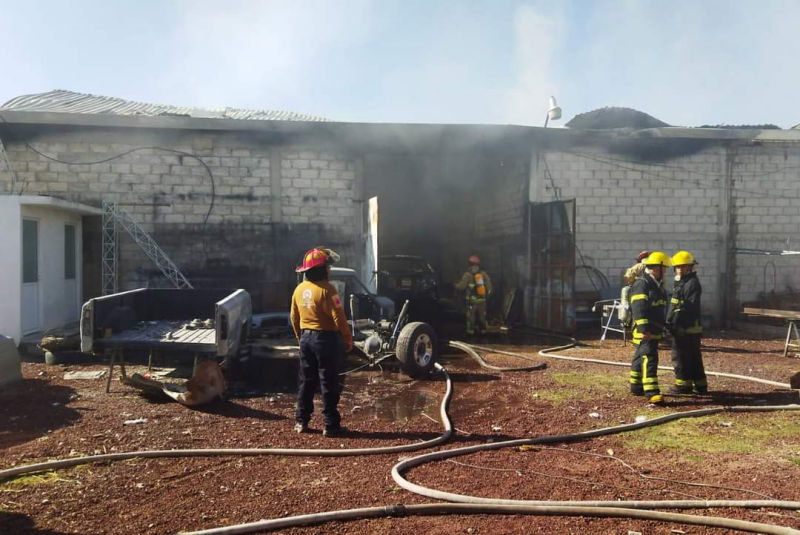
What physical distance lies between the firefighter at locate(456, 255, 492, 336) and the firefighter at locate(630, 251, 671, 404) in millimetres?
5871

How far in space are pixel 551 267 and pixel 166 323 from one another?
8.21m

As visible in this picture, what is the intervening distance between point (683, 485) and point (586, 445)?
1.07 metres

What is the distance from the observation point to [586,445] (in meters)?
5.17

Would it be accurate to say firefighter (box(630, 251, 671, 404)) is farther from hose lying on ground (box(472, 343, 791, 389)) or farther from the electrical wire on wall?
the electrical wire on wall

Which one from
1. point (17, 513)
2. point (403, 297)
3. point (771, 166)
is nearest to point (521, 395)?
point (17, 513)

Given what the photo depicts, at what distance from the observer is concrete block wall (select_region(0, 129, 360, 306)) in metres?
12.6

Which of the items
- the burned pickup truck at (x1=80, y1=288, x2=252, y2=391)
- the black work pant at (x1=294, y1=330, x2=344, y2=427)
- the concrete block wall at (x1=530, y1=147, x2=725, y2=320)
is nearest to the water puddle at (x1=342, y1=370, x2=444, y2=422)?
the black work pant at (x1=294, y1=330, x2=344, y2=427)

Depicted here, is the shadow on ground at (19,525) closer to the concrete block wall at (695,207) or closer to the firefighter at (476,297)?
the firefighter at (476,297)

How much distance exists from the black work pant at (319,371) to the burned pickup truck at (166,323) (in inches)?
55.3

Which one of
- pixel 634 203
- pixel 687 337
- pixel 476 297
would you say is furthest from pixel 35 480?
pixel 634 203

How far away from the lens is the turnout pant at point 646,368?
6652 millimetres

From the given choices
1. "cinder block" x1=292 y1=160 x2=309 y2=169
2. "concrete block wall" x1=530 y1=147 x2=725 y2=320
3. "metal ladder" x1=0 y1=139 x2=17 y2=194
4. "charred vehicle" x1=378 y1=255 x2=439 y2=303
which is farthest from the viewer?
"charred vehicle" x1=378 y1=255 x2=439 y2=303

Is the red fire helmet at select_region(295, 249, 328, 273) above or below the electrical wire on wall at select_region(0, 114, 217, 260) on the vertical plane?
below

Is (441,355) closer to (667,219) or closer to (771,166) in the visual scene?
(667,219)
